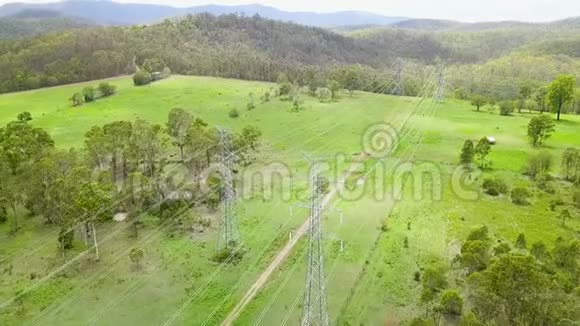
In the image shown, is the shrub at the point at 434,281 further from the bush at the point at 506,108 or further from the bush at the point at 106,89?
the bush at the point at 106,89

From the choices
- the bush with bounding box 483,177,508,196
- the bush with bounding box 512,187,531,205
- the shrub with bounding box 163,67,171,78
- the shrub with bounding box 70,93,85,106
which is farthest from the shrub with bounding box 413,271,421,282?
the shrub with bounding box 163,67,171,78

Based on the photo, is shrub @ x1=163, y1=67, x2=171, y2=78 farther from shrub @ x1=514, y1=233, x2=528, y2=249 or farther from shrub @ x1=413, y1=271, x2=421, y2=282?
shrub @ x1=514, y1=233, x2=528, y2=249

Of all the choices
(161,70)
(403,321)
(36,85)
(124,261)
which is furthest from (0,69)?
(403,321)

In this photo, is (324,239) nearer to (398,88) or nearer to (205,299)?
(205,299)

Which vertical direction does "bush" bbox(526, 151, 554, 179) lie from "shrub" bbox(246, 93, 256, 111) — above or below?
below

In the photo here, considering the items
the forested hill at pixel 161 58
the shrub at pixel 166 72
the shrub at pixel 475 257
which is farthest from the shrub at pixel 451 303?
the shrub at pixel 166 72
